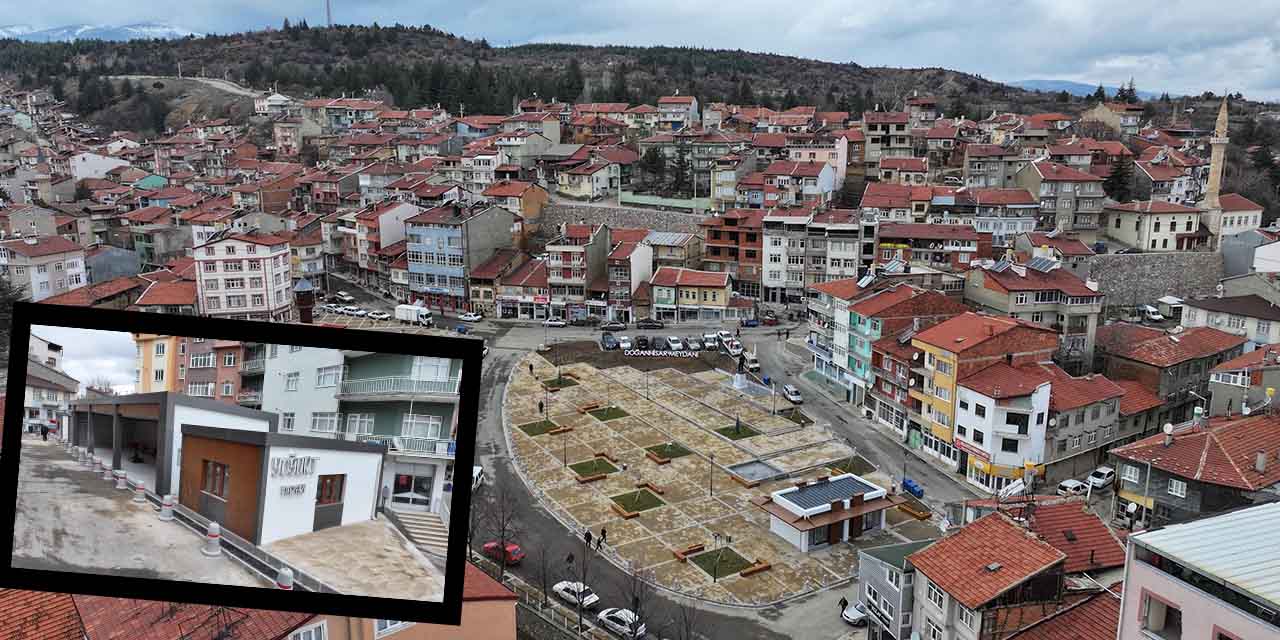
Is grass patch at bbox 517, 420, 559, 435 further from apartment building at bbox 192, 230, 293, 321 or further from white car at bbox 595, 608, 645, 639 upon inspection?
apartment building at bbox 192, 230, 293, 321

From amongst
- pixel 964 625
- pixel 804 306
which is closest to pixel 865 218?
pixel 804 306

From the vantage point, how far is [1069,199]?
29219 millimetres

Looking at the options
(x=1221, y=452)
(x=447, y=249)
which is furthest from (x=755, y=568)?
(x=447, y=249)

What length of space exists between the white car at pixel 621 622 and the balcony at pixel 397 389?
9.23 meters

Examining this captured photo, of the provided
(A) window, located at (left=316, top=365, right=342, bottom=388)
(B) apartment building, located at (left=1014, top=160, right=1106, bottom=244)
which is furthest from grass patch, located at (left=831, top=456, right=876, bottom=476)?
(B) apartment building, located at (left=1014, top=160, right=1106, bottom=244)

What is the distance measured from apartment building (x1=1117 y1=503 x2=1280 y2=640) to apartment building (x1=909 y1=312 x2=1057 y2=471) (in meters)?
10.1

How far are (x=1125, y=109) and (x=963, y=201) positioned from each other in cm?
2084

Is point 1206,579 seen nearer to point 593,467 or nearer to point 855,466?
point 855,466

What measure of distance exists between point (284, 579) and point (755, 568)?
438 inches

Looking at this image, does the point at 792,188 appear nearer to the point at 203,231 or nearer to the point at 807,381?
the point at 807,381

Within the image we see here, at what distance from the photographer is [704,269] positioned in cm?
2905

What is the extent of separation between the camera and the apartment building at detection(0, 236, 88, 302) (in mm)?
24453

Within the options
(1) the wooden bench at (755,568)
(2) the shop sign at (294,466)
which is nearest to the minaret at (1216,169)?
(1) the wooden bench at (755,568)

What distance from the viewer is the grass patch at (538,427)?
60.5 feet
